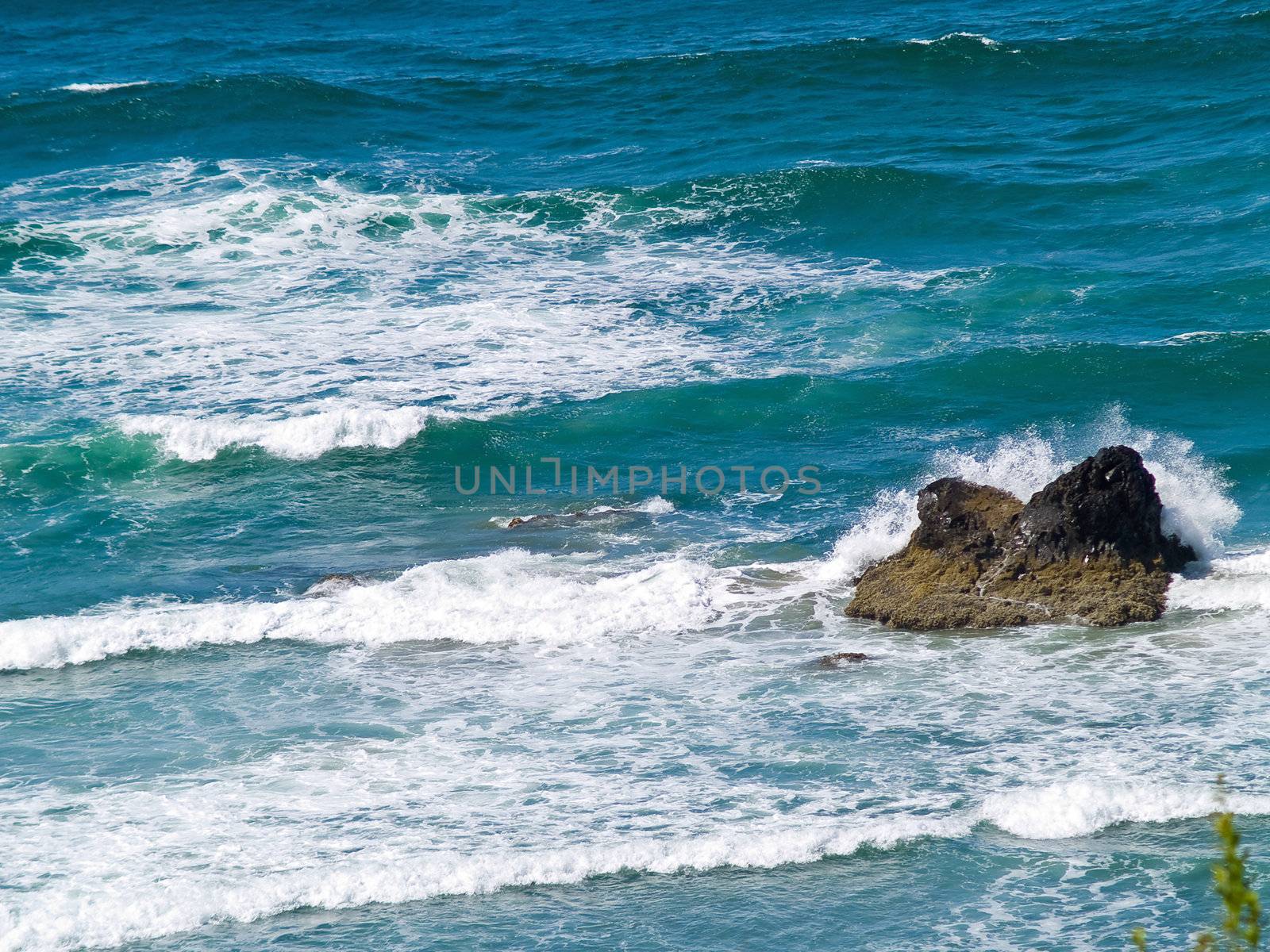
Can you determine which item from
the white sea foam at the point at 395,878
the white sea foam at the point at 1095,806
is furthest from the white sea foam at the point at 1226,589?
the white sea foam at the point at 395,878

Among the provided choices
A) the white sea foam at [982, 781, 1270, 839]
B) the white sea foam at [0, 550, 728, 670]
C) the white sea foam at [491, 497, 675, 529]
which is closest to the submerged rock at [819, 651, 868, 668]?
the white sea foam at [0, 550, 728, 670]

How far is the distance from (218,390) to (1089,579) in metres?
12.7

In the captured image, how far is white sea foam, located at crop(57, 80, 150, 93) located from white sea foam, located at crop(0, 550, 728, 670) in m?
24.9

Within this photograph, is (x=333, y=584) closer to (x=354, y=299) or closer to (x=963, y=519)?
(x=963, y=519)

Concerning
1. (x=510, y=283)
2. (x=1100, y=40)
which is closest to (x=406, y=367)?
(x=510, y=283)

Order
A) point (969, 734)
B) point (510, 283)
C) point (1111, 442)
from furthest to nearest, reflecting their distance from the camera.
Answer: point (510, 283)
point (1111, 442)
point (969, 734)

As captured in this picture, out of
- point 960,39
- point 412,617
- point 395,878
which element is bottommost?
point 395,878

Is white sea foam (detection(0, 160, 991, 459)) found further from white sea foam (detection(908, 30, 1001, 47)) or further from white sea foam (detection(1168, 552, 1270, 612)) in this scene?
white sea foam (detection(908, 30, 1001, 47))

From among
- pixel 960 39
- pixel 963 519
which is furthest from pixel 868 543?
pixel 960 39

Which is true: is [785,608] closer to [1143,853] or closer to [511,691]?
[511,691]

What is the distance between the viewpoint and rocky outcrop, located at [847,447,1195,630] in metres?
13.1

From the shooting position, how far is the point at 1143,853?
375 inches

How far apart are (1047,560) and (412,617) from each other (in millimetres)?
5999

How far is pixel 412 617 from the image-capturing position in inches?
552
